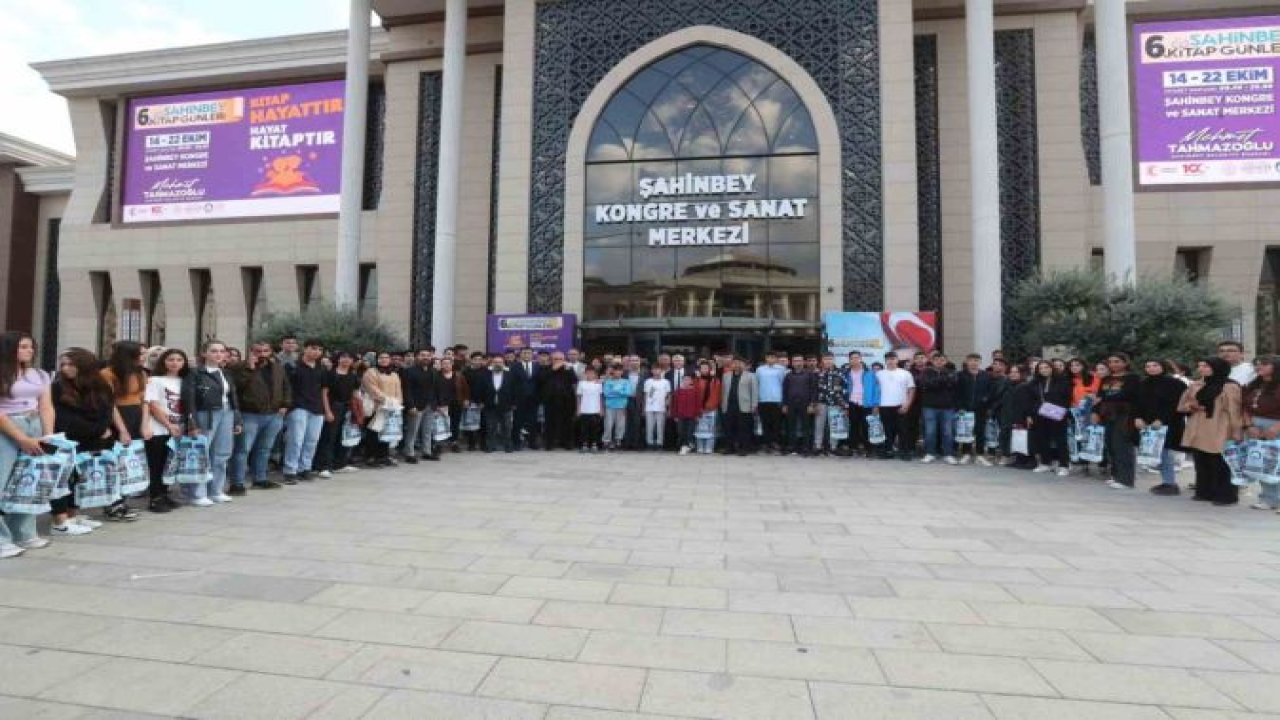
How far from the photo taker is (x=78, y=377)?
557 cm

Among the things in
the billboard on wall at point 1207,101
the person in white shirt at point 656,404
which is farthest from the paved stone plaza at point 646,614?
the billboard on wall at point 1207,101

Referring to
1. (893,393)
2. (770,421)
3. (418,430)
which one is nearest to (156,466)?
(418,430)

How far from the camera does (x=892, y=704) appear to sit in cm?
256

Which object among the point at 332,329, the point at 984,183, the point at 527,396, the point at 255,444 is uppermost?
the point at 984,183

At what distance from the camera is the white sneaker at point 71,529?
5.33 metres

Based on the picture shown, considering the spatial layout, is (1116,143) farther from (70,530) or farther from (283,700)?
(70,530)

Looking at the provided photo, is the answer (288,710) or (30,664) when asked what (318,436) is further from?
(288,710)

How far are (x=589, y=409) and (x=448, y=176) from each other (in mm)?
9436

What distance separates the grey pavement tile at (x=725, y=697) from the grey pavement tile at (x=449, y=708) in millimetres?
455

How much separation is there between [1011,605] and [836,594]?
962 mm

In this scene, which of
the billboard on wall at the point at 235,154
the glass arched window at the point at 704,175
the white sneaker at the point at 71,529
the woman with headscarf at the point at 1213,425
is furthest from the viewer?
the billboard on wall at the point at 235,154

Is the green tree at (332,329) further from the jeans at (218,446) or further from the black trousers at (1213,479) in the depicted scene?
the black trousers at (1213,479)

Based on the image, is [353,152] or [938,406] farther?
[353,152]

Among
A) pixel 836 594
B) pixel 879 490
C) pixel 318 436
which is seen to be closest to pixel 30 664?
pixel 836 594
